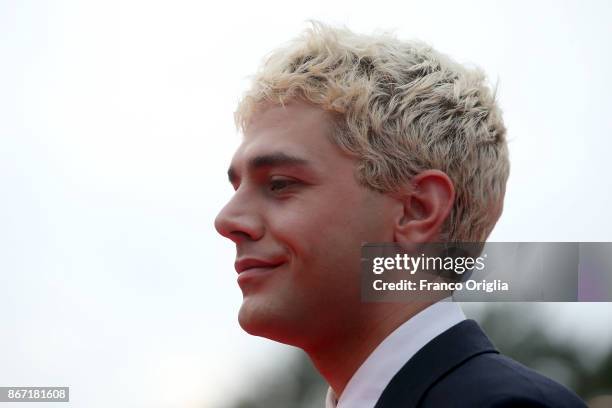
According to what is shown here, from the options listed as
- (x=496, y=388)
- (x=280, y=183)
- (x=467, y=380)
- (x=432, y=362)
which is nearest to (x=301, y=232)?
(x=280, y=183)

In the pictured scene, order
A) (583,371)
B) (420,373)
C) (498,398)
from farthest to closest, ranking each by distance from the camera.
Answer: (583,371) < (420,373) < (498,398)

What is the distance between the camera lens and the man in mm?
3299

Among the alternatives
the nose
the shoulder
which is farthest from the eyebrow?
the shoulder

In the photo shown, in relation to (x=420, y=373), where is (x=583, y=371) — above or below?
above

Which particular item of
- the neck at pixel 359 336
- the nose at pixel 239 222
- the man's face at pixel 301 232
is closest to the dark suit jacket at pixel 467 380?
the neck at pixel 359 336

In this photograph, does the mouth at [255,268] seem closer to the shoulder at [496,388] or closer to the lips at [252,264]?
the lips at [252,264]

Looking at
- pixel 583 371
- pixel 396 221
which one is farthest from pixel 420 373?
pixel 583 371

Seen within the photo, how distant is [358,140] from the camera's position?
347 centimetres

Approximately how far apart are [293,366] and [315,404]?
84 centimetres

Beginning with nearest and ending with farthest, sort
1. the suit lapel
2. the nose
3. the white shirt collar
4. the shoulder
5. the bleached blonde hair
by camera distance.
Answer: the shoulder → the suit lapel → the white shirt collar → the nose → the bleached blonde hair

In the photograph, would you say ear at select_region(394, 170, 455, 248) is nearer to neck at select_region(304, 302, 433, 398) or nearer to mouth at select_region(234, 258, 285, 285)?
neck at select_region(304, 302, 433, 398)

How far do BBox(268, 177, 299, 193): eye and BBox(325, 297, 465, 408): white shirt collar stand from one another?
25.6 inches

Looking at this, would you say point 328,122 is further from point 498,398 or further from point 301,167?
point 498,398

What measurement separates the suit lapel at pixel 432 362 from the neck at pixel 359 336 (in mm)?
190
